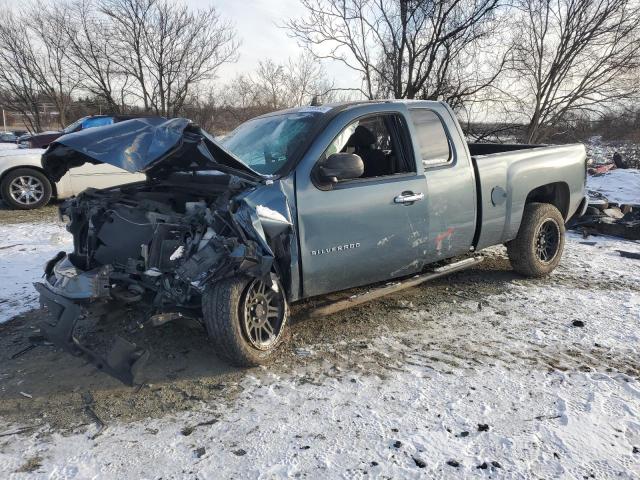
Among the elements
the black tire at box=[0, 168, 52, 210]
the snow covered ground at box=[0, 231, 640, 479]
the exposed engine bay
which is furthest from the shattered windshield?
the black tire at box=[0, 168, 52, 210]

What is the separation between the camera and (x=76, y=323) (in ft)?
9.93

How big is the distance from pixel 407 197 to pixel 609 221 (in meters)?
6.01

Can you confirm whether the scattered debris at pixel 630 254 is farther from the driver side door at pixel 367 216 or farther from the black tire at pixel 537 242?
the driver side door at pixel 367 216

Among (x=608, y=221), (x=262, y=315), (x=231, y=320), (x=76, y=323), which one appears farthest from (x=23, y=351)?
(x=608, y=221)

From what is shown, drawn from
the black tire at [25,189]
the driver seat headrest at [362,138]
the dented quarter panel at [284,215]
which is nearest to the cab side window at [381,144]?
the driver seat headrest at [362,138]

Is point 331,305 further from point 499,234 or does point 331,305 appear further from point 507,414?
point 499,234

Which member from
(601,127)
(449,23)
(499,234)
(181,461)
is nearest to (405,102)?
(499,234)

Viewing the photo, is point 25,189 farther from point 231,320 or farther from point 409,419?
point 409,419

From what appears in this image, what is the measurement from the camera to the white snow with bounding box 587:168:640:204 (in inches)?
436

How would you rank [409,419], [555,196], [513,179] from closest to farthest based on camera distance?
[409,419] < [513,179] < [555,196]

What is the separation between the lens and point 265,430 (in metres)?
2.67

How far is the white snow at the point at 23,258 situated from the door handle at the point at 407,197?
3085 millimetres

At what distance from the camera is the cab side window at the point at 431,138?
427cm

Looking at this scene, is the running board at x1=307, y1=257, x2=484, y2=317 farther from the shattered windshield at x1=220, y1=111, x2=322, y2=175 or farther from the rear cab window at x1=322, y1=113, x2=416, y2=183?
the shattered windshield at x1=220, y1=111, x2=322, y2=175
